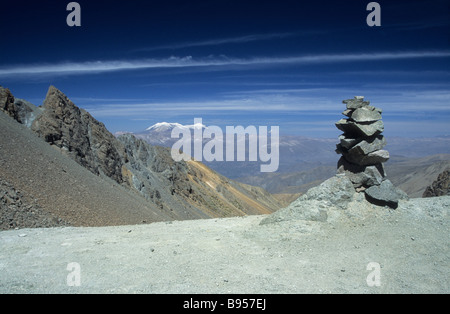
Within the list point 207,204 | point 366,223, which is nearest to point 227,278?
point 366,223

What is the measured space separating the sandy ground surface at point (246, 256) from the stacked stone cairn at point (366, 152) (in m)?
0.84

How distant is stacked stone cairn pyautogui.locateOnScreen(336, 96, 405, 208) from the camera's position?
1407cm

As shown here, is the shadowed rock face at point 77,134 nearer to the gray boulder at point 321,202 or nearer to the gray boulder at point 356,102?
the gray boulder at point 321,202

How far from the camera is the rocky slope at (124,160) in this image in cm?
3158

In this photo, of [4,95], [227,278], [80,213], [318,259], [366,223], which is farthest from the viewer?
[4,95]

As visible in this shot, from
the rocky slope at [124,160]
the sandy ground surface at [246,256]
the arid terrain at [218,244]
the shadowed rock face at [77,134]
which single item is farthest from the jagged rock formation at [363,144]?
the shadowed rock face at [77,134]

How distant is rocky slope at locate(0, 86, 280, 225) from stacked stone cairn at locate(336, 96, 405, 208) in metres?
17.2

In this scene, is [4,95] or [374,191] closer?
[374,191]

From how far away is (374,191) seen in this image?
1395 cm

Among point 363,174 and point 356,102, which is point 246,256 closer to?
point 363,174

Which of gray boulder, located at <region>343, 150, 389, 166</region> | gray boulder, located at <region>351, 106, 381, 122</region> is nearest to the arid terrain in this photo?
gray boulder, located at <region>343, 150, 389, 166</region>

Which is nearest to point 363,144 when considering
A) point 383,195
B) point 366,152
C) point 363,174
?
point 366,152
